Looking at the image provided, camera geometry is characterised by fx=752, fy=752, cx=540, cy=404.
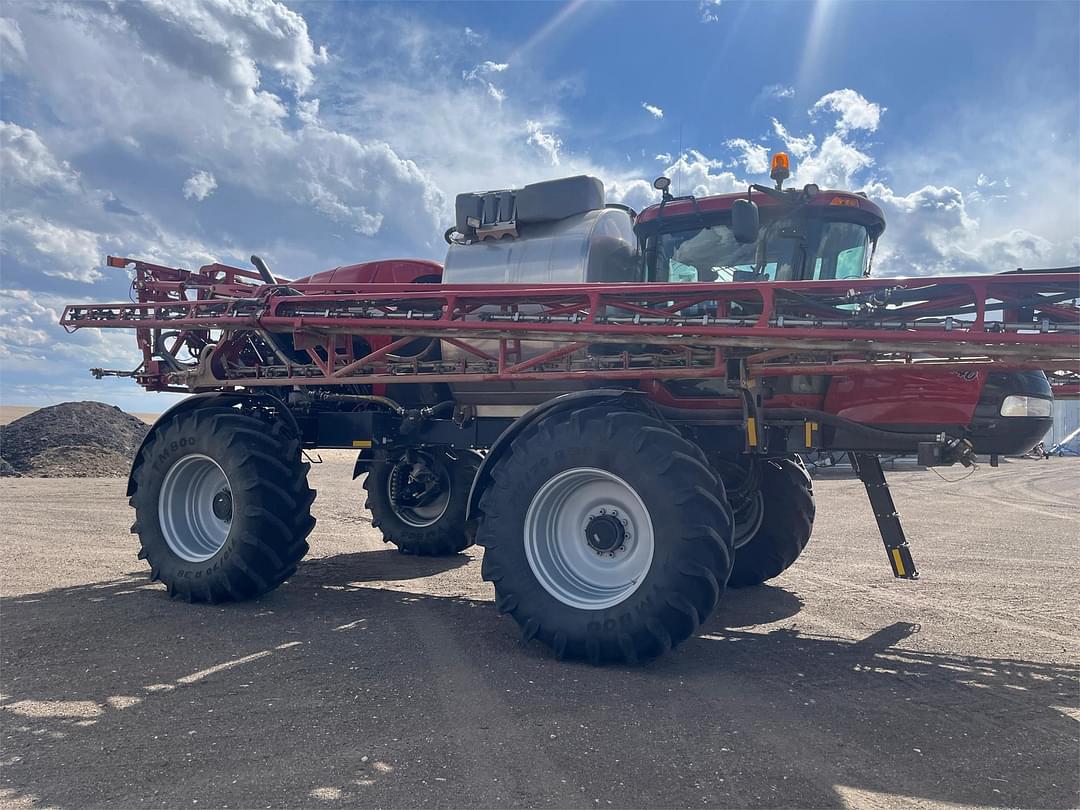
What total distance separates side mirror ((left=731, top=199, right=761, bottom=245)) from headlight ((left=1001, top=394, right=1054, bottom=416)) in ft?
6.22

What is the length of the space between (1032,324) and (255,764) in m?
4.36

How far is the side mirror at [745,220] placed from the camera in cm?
475

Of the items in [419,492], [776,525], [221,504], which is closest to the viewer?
[221,504]

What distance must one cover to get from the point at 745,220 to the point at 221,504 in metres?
4.85

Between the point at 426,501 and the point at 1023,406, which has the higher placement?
the point at 1023,406

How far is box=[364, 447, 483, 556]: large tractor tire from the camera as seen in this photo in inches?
332

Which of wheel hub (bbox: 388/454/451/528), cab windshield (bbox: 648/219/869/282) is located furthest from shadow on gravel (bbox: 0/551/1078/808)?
wheel hub (bbox: 388/454/451/528)

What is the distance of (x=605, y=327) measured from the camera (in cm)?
466

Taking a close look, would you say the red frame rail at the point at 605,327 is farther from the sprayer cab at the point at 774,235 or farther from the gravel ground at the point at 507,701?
the gravel ground at the point at 507,701

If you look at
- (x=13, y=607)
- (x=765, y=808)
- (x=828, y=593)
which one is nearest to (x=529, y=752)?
(x=765, y=808)

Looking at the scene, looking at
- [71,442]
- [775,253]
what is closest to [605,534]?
[775,253]

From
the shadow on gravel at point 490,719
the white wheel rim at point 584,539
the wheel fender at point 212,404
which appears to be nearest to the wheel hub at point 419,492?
the wheel fender at point 212,404

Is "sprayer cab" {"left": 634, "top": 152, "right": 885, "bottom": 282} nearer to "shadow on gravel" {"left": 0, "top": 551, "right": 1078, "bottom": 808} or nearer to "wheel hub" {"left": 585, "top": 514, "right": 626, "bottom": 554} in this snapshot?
"wheel hub" {"left": 585, "top": 514, "right": 626, "bottom": 554}

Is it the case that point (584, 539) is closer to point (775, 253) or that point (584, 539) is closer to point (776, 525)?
point (775, 253)
